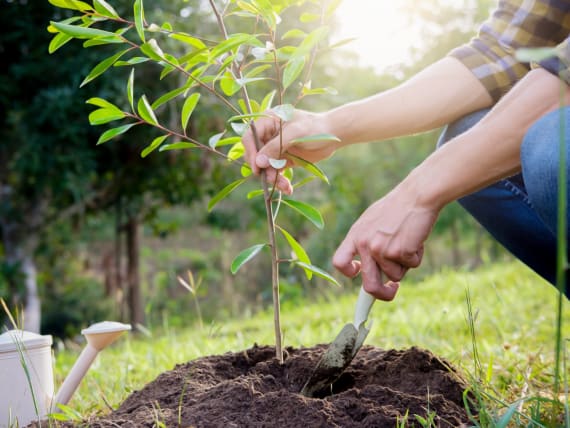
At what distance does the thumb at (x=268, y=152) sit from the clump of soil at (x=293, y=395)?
0.49 metres

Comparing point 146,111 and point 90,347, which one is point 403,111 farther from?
point 90,347

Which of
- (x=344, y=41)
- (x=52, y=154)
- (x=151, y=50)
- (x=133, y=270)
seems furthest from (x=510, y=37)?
(x=133, y=270)

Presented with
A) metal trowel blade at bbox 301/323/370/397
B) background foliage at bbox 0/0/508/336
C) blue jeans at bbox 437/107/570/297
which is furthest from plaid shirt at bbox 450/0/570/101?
background foliage at bbox 0/0/508/336

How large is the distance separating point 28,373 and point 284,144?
804 millimetres

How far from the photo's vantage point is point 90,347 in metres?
1.51

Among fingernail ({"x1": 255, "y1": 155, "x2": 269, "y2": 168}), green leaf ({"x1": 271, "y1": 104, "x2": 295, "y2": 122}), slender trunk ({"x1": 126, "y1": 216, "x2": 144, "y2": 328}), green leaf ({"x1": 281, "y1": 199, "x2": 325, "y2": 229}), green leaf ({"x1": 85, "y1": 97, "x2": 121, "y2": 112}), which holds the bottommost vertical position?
slender trunk ({"x1": 126, "y1": 216, "x2": 144, "y2": 328})

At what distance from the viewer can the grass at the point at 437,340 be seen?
1701 mm

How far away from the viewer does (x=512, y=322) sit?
2.79 metres

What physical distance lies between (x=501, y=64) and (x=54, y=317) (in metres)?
11.3

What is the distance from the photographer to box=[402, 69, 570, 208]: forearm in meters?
1.07

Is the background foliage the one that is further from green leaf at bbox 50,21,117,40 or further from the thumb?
green leaf at bbox 50,21,117,40

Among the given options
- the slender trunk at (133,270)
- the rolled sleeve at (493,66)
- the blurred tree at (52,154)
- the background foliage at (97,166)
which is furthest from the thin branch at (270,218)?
the slender trunk at (133,270)

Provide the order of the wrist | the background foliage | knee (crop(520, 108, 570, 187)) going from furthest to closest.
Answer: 1. the background foliage
2. the wrist
3. knee (crop(520, 108, 570, 187))

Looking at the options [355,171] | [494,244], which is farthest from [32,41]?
[494,244]
